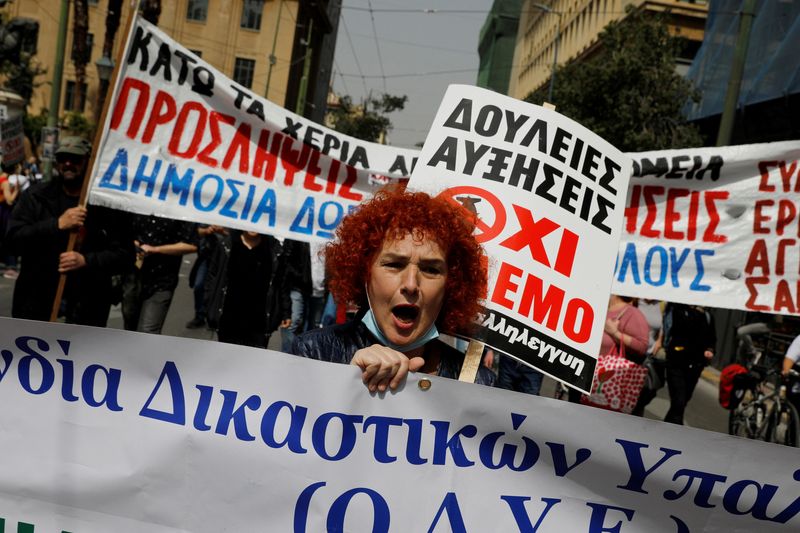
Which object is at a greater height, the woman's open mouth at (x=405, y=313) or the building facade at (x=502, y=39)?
the building facade at (x=502, y=39)

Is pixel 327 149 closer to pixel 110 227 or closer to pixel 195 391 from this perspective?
pixel 110 227

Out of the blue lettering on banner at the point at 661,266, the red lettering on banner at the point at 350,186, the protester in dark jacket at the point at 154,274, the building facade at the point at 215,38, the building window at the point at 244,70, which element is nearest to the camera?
the blue lettering on banner at the point at 661,266

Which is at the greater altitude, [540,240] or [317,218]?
[540,240]

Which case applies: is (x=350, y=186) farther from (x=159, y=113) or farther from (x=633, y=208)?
(x=633, y=208)

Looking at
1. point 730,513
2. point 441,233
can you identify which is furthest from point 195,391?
point 730,513

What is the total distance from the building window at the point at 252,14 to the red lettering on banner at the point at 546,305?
53199 millimetres

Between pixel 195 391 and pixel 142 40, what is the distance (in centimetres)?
337

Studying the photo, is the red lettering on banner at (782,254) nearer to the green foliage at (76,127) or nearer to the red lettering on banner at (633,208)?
the red lettering on banner at (633,208)

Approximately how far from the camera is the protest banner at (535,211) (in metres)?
2.58

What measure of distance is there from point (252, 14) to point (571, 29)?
22.0m

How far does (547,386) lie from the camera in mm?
9625

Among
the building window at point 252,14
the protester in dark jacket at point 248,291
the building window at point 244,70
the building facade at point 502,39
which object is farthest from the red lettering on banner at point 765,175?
the building facade at point 502,39

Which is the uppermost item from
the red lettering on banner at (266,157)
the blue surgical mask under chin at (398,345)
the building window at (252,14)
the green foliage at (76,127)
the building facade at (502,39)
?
the building facade at (502,39)

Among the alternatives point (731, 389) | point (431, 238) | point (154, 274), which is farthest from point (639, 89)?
point (431, 238)
